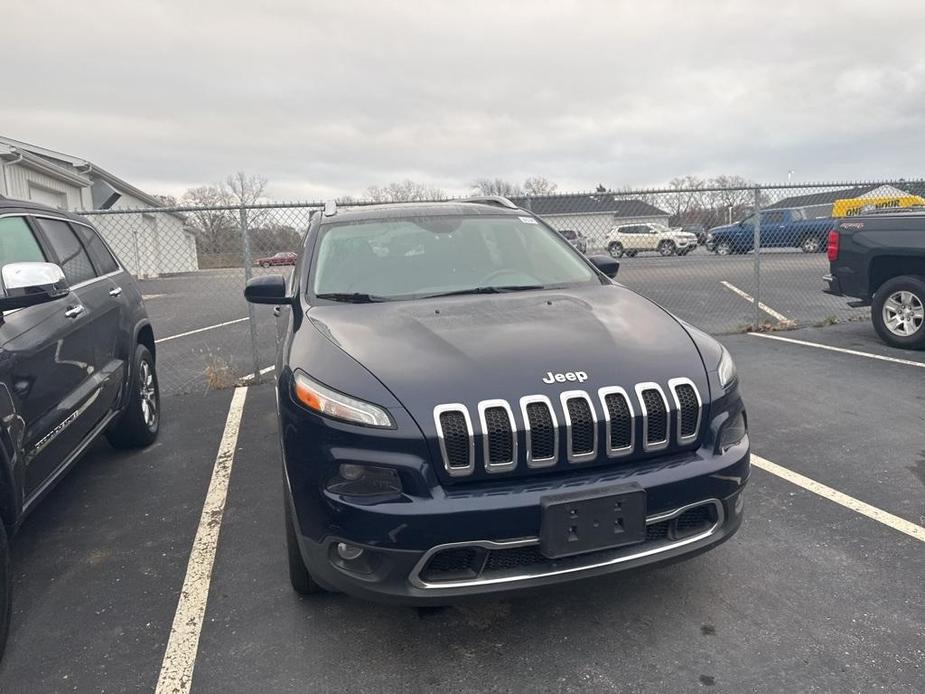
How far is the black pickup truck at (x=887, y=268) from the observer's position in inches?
276

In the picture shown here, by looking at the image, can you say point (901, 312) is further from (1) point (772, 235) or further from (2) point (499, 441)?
(2) point (499, 441)

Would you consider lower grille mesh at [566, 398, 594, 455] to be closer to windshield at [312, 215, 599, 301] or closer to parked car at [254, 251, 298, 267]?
windshield at [312, 215, 599, 301]

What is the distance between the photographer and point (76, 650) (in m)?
2.54

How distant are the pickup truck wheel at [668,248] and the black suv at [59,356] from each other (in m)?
11.3

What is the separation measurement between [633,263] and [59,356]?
962 cm

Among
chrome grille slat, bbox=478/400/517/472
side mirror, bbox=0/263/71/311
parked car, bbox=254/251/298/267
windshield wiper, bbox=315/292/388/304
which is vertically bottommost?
chrome grille slat, bbox=478/400/517/472

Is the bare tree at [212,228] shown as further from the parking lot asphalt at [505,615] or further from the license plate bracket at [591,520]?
the license plate bracket at [591,520]

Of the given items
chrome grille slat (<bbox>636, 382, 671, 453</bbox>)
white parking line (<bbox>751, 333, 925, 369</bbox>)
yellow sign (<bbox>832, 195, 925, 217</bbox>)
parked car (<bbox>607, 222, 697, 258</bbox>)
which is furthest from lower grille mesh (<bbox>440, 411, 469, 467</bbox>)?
yellow sign (<bbox>832, 195, 925, 217</bbox>)

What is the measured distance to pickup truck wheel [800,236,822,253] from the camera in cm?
1231

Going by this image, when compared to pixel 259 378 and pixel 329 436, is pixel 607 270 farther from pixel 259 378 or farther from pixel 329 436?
pixel 259 378

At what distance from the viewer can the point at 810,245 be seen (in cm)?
1249

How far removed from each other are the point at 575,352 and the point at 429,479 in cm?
77

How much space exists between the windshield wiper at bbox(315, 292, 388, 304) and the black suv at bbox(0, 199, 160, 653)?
118cm

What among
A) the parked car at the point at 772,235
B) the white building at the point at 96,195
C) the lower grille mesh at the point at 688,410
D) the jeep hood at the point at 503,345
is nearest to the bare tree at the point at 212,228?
the white building at the point at 96,195
